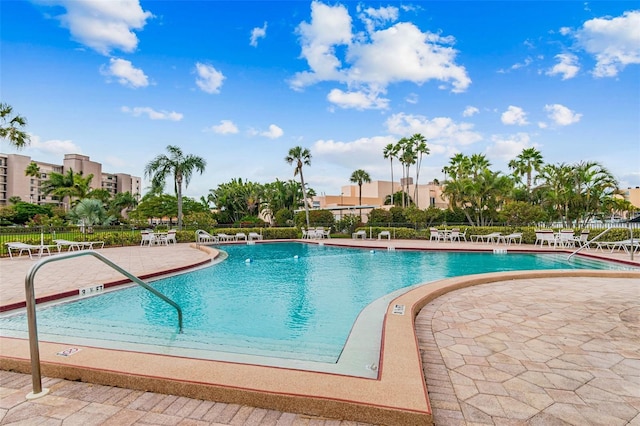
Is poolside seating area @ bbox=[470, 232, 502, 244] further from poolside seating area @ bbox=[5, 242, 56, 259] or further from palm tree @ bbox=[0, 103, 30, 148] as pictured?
palm tree @ bbox=[0, 103, 30, 148]

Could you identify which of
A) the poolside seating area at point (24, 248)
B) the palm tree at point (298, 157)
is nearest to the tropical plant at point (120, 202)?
the palm tree at point (298, 157)

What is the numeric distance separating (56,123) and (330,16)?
37.2 ft

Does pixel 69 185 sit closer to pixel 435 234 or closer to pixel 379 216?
pixel 379 216

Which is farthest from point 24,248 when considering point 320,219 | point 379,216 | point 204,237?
point 379,216

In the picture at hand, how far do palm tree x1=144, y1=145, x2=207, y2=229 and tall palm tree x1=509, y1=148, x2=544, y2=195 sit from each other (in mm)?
26294

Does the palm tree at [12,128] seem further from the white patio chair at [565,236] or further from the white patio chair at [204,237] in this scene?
the white patio chair at [565,236]

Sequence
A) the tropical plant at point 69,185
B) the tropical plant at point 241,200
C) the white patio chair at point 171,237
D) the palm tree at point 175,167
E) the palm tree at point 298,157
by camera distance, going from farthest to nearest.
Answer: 1. the tropical plant at point 69,185
2. the tropical plant at point 241,200
3. the palm tree at point 298,157
4. the palm tree at point 175,167
5. the white patio chair at point 171,237

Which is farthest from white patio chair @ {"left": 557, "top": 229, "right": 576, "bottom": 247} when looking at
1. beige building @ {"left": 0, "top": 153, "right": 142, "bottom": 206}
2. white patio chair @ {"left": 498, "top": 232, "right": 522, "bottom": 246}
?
beige building @ {"left": 0, "top": 153, "right": 142, "bottom": 206}

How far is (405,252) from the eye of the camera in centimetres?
1448

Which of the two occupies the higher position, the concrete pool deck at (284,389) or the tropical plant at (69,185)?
the tropical plant at (69,185)

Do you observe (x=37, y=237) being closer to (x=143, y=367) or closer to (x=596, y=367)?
(x=143, y=367)

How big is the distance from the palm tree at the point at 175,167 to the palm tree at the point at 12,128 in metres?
7.67

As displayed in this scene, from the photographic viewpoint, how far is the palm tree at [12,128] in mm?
16969

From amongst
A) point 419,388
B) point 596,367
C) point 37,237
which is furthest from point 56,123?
point 596,367
